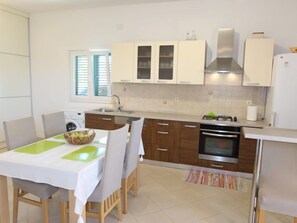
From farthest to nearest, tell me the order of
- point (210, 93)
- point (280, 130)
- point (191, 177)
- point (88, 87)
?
1. point (88, 87)
2. point (210, 93)
3. point (191, 177)
4. point (280, 130)

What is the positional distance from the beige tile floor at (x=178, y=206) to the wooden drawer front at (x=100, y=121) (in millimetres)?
1186

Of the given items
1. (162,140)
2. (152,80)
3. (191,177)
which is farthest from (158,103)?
(191,177)

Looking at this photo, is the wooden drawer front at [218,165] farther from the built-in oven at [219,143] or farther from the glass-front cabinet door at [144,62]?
the glass-front cabinet door at [144,62]

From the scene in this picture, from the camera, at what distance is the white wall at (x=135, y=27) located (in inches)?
141

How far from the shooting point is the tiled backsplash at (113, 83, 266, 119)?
3805 mm

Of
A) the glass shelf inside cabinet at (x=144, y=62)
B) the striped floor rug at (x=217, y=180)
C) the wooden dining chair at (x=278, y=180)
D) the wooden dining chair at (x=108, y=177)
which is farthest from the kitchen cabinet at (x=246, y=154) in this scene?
the wooden dining chair at (x=108, y=177)

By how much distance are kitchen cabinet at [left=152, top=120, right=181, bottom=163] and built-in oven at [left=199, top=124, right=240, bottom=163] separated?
393 mm

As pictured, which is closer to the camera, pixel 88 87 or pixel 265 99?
pixel 265 99

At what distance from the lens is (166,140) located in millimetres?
3748

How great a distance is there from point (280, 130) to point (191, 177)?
1.90m

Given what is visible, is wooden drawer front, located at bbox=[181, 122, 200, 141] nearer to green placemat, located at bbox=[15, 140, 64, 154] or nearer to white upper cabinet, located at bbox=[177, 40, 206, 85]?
white upper cabinet, located at bbox=[177, 40, 206, 85]

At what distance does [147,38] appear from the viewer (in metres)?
4.21

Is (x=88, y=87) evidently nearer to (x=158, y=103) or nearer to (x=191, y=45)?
(x=158, y=103)

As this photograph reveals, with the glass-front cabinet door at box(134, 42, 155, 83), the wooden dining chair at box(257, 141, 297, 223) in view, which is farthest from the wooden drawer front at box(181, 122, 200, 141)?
the wooden dining chair at box(257, 141, 297, 223)
